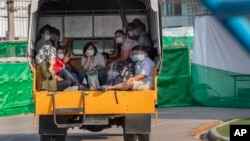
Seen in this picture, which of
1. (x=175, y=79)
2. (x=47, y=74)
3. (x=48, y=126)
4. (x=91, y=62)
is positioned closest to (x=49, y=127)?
(x=48, y=126)

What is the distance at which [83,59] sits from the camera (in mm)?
11875

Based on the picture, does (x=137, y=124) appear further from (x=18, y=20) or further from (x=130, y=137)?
(x=18, y=20)

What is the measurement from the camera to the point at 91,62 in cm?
1162

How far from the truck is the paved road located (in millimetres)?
2404

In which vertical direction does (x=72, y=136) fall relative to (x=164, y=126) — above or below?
below

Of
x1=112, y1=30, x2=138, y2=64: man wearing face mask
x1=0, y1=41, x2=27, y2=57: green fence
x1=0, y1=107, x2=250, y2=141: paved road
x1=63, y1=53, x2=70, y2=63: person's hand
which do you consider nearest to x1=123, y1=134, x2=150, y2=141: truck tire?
x1=112, y1=30, x2=138, y2=64: man wearing face mask

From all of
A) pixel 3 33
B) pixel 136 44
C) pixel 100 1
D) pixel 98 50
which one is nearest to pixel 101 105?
pixel 136 44

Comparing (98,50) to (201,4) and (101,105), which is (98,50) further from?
(201,4)

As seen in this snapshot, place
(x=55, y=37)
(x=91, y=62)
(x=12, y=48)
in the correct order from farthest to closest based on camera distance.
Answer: (x=12, y=48)
(x=55, y=37)
(x=91, y=62)

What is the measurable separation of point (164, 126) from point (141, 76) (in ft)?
19.2

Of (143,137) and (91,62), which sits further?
(91,62)

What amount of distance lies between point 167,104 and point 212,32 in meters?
2.98

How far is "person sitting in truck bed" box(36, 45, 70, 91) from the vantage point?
10393 mm

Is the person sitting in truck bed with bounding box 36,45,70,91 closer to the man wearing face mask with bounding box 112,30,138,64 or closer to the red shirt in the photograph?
the red shirt
